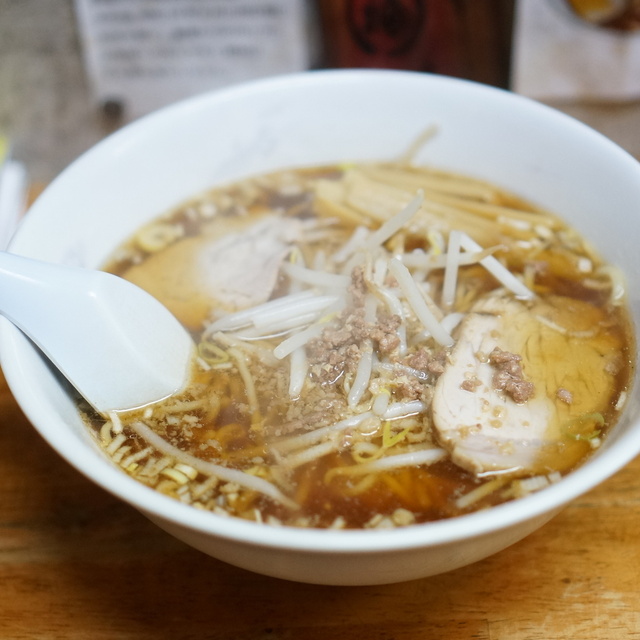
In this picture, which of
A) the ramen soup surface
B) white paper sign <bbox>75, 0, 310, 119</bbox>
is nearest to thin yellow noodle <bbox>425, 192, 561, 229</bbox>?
the ramen soup surface

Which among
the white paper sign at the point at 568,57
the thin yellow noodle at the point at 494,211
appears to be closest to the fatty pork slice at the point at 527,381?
the thin yellow noodle at the point at 494,211

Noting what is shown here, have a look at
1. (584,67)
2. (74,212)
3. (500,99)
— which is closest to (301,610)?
(74,212)

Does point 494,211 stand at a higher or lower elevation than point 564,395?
higher

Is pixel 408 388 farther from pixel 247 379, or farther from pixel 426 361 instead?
pixel 247 379

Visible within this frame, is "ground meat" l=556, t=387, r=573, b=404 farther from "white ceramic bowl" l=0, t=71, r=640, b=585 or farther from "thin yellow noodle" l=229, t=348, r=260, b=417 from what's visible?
"thin yellow noodle" l=229, t=348, r=260, b=417

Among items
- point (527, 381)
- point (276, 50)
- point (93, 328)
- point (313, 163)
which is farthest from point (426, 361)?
point (276, 50)

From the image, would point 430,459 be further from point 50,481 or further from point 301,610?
point 50,481

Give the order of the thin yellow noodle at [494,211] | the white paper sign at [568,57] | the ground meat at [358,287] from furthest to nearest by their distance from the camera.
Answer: the white paper sign at [568,57] < the thin yellow noodle at [494,211] < the ground meat at [358,287]

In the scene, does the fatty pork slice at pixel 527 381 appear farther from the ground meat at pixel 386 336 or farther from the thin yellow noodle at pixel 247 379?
the thin yellow noodle at pixel 247 379
